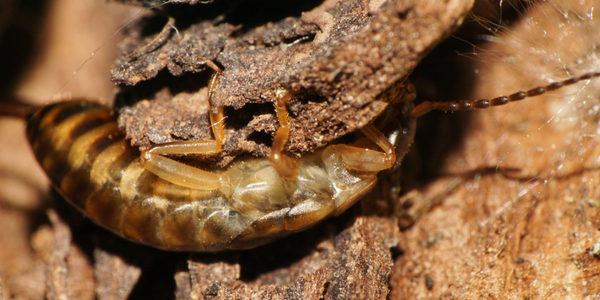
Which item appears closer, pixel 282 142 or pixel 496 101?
pixel 282 142

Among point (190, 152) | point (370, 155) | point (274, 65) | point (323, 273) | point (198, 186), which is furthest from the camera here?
point (198, 186)

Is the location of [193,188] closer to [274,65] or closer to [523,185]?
[274,65]

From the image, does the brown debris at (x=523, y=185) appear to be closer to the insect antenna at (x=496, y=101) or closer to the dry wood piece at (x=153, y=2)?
the insect antenna at (x=496, y=101)

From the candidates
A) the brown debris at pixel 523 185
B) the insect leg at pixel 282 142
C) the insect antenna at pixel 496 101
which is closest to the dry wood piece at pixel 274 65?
the insect leg at pixel 282 142

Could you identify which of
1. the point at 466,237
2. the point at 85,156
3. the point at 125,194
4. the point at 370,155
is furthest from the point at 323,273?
the point at 85,156

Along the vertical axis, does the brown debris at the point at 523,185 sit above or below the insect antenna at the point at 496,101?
below

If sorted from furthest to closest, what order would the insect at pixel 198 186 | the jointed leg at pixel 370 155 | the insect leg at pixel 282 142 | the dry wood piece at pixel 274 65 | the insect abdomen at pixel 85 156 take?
the insect abdomen at pixel 85 156 < the insect at pixel 198 186 < the jointed leg at pixel 370 155 < the insect leg at pixel 282 142 < the dry wood piece at pixel 274 65
